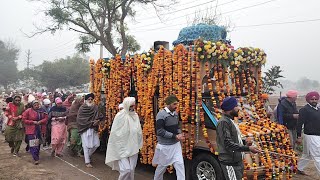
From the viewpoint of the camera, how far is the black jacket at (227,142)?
430 cm

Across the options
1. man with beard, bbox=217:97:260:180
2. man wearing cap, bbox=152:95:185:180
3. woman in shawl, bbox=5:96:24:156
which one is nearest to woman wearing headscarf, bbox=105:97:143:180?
man wearing cap, bbox=152:95:185:180

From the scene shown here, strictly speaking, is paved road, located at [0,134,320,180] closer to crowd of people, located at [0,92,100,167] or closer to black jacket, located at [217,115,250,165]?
crowd of people, located at [0,92,100,167]

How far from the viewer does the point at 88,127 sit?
846 cm

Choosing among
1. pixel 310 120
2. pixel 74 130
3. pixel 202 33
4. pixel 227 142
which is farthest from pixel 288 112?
pixel 74 130

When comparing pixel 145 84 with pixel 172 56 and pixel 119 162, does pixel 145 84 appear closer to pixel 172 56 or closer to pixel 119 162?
pixel 172 56

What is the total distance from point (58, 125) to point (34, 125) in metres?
0.90

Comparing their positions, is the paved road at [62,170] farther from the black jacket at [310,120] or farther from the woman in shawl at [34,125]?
the black jacket at [310,120]

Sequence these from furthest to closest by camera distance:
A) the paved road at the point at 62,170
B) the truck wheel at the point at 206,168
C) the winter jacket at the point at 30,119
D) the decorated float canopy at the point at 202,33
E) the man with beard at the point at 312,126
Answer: the winter jacket at the point at 30,119 < the decorated float canopy at the point at 202,33 < the paved road at the point at 62,170 < the man with beard at the point at 312,126 < the truck wheel at the point at 206,168

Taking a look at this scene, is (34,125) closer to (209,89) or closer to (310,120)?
(209,89)

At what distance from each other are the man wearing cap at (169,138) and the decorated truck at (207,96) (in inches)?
23.6

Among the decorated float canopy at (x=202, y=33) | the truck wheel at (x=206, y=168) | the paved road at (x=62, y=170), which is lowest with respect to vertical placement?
the paved road at (x=62, y=170)

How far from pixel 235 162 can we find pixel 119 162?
8.47 feet

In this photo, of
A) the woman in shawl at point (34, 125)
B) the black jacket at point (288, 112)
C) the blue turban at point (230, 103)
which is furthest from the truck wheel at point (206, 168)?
the woman in shawl at point (34, 125)

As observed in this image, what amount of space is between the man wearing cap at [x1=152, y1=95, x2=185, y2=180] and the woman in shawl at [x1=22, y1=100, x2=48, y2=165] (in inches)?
167
